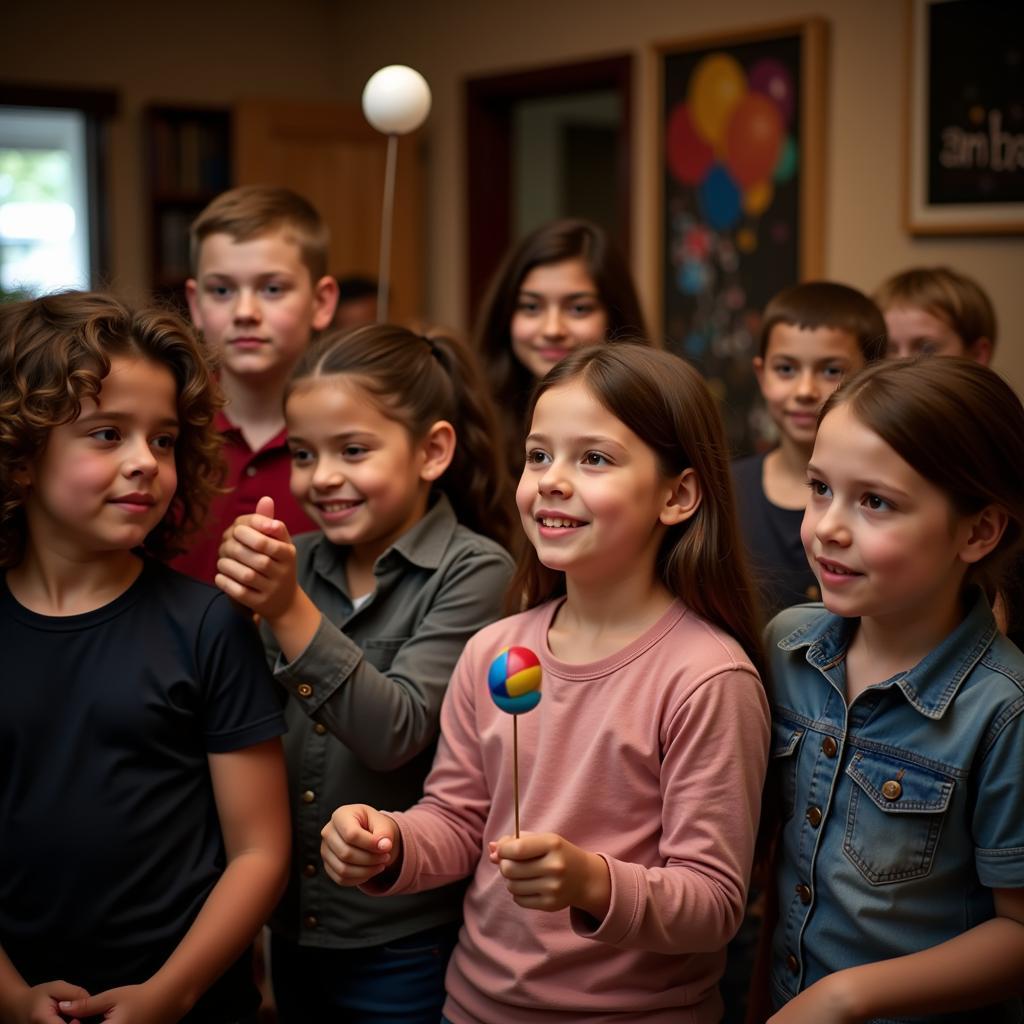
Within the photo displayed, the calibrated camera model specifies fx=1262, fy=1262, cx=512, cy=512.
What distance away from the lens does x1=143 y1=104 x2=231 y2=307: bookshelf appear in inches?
215

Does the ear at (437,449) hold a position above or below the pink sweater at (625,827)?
above

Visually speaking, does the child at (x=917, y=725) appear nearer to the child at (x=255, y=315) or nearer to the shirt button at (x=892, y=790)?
the shirt button at (x=892, y=790)

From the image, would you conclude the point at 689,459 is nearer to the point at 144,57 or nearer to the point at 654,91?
the point at 654,91

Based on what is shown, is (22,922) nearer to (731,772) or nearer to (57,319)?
(57,319)

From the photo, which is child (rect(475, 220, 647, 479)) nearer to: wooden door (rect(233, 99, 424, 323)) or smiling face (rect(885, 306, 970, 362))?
smiling face (rect(885, 306, 970, 362))

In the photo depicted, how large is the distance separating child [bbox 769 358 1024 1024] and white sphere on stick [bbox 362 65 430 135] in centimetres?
130

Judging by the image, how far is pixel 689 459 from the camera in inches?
57.4

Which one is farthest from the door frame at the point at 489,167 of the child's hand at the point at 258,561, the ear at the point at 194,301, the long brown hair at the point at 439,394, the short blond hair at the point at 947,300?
the child's hand at the point at 258,561

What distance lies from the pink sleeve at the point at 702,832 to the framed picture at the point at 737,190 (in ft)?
10.4

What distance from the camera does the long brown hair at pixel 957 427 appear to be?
4.13ft

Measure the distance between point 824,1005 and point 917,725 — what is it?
0.29 m

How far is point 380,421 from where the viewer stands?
1740 mm

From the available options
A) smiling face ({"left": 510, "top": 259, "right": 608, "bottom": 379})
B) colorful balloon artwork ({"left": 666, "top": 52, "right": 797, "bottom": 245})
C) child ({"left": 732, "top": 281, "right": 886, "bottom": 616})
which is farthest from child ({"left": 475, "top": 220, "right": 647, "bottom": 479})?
colorful balloon artwork ({"left": 666, "top": 52, "right": 797, "bottom": 245})

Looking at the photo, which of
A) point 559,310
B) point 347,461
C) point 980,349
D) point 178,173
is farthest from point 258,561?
point 178,173
